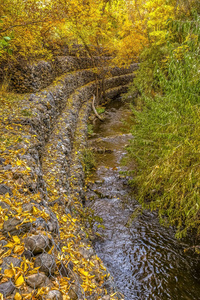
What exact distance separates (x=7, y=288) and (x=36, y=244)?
0.53 m

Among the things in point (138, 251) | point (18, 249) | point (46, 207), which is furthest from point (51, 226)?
point (138, 251)

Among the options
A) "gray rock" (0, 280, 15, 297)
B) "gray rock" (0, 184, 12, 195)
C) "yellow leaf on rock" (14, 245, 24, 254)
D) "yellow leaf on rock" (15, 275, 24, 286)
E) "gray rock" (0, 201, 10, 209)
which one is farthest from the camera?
"gray rock" (0, 184, 12, 195)

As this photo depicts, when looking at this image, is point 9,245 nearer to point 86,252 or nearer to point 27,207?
point 27,207

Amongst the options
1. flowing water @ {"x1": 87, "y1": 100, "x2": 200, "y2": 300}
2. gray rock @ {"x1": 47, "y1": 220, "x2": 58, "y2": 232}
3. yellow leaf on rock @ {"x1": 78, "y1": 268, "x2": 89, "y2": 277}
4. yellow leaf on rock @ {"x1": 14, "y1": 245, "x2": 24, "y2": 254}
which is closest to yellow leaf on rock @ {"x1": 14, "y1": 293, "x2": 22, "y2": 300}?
yellow leaf on rock @ {"x1": 14, "y1": 245, "x2": 24, "y2": 254}

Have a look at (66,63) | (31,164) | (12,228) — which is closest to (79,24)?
(66,63)

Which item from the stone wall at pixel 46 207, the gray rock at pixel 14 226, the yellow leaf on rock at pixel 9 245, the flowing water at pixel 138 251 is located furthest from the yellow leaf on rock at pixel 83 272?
the flowing water at pixel 138 251

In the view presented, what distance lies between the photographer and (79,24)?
1030cm

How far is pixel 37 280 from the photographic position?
191 centimetres

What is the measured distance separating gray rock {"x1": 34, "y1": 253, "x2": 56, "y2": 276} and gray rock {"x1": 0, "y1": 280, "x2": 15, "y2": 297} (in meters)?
0.34

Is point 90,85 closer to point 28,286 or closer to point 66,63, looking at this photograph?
point 66,63

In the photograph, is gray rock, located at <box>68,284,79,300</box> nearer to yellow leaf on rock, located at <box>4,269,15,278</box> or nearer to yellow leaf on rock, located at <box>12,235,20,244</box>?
yellow leaf on rock, located at <box>4,269,15,278</box>

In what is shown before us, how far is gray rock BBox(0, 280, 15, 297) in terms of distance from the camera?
1.66m

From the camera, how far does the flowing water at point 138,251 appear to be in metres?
3.69

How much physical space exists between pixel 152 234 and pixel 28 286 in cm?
380
